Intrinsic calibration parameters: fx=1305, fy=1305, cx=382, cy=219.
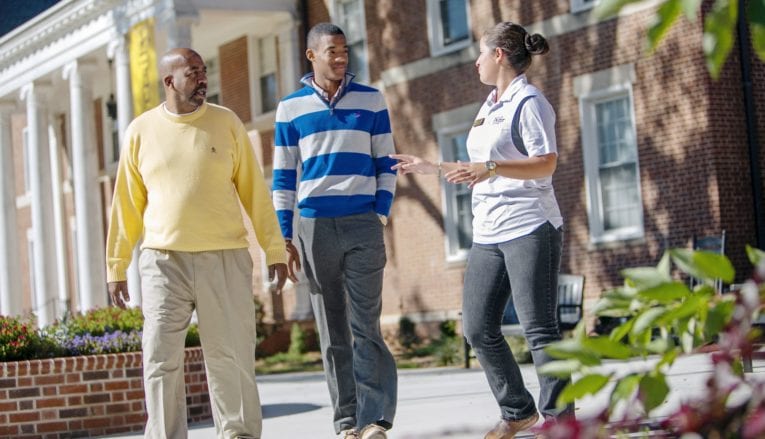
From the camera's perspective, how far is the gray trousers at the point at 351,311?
21.9ft

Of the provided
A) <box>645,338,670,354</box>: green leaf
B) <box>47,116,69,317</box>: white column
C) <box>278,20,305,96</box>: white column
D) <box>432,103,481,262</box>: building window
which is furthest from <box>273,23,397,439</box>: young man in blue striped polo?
<box>47,116,69,317</box>: white column

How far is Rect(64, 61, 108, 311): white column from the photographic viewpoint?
26750 millimetres

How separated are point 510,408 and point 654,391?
4144 mm

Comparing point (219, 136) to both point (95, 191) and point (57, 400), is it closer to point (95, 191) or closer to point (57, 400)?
point (57, 400)

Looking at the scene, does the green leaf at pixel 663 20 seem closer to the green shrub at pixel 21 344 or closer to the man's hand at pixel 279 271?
the man's hand at pixel 279 271

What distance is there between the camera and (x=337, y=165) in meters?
6.70

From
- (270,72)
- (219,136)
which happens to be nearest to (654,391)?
(219,136)

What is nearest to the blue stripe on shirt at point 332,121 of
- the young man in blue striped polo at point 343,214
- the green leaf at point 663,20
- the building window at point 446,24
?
the young man in blue striped polo at point 343,214

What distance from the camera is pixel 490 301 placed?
6.05m

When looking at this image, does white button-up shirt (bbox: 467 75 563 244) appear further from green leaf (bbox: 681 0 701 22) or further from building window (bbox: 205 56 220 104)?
building window (bbox: 205 56 220 104)

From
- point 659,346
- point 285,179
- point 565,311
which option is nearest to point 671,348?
point 659,346

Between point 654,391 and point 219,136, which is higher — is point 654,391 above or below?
below

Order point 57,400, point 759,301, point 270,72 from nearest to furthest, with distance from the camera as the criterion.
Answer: point 759,301 < point 57,400 < point 270,72

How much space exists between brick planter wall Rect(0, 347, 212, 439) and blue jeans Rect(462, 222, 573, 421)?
433 cm
